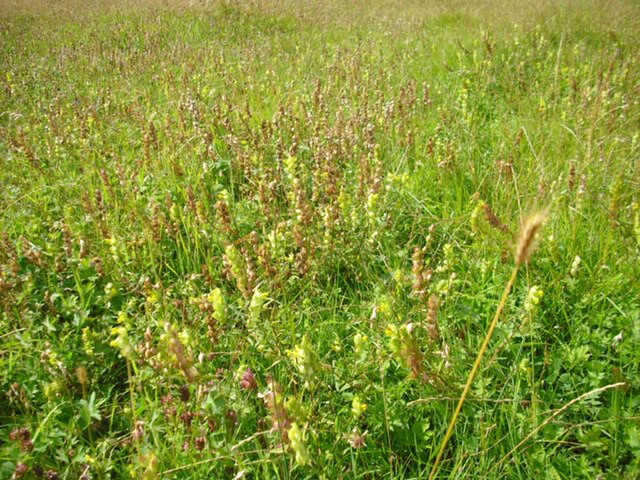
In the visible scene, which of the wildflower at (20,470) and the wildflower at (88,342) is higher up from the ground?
the wildflower at (88,342)

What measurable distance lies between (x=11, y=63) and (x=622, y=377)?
21.9 feet

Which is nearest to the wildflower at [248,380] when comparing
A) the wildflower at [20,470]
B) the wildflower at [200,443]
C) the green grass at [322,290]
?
the green grass at [322,290]

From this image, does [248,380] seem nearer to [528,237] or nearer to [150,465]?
[150,465]

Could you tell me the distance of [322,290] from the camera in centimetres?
198

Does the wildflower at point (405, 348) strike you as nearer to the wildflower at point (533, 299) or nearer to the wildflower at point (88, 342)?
the wildflower at point (533, 299)

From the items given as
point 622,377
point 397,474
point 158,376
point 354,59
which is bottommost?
point 397,474

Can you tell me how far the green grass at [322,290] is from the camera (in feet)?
4.40

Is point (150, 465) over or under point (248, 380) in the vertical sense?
over

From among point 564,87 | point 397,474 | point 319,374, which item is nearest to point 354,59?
point 564,87

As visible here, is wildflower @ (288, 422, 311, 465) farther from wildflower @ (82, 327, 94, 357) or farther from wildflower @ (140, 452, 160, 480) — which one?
wildflower @ (82, 327, 94, 357)

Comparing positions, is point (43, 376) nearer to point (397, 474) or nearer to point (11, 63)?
point (397, 474)

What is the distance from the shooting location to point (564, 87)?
13.4 ft

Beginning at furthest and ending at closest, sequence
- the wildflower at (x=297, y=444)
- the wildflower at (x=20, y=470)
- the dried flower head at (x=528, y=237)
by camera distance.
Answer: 1. the wildflower at (x=20, y=470)
2. the wildflower at (x=297, y=444)
3. the dried flower head at (x=528, y=237)

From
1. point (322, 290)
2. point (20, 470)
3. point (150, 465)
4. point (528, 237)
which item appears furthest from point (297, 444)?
point (322, 290)
